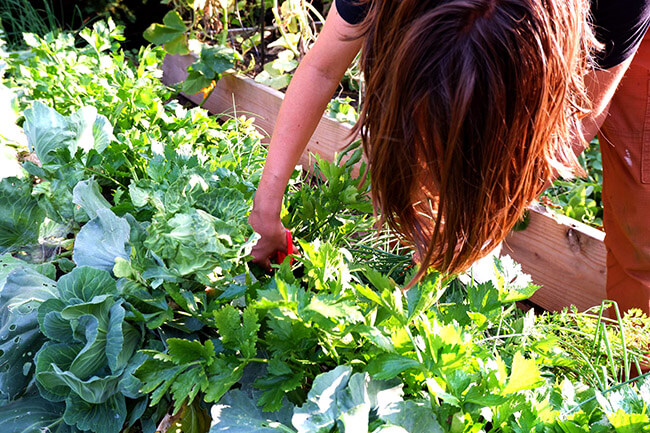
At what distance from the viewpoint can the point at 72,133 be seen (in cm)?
150

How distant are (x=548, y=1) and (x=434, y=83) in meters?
0.18

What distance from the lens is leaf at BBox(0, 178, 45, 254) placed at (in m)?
1.41

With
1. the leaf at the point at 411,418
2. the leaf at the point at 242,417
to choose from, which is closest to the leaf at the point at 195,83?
the leaf at the point at 242,417

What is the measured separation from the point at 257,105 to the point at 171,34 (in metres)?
0.77

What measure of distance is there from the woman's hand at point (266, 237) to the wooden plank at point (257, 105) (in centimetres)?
100

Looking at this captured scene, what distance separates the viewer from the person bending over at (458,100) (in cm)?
71

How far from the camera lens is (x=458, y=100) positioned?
0.72m

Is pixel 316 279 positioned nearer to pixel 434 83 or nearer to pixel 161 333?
pixel 161 333

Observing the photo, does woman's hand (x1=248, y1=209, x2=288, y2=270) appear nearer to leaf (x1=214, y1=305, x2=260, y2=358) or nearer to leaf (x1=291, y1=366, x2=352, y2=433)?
leaf (x1=214, y1=305, x2=260, y2=358)

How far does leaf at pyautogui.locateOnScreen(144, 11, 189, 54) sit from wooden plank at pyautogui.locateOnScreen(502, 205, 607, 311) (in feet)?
7.13

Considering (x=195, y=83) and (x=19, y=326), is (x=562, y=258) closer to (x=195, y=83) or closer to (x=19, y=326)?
(x=19, y=326)

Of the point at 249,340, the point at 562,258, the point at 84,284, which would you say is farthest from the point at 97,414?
the point at 562,258

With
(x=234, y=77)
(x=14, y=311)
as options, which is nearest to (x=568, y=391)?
(x=14, y=311)

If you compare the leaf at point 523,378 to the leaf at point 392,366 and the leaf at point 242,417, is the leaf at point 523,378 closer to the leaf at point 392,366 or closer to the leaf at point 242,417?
the leaf at point 392,366
